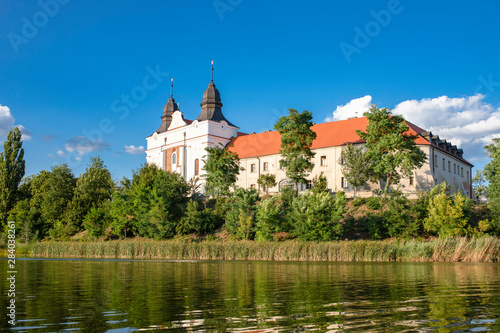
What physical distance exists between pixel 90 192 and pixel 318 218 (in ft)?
106

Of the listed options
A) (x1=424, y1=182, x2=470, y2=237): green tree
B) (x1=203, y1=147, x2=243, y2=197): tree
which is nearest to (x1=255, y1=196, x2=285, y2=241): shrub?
(x1=424, y1=182, x2=470, y2=237): green tree

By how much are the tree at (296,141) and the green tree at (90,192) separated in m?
20.8

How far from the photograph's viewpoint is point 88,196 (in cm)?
5697

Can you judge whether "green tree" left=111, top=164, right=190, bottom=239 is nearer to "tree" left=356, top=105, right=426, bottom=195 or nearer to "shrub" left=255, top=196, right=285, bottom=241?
"shrub" left=255, top=196, right=285, bottom=241

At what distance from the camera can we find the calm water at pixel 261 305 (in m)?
7.93

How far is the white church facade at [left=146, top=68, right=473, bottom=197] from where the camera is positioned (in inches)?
2053

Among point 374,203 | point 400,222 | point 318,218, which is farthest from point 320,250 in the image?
point 374,203

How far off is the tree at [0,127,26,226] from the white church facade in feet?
68.6

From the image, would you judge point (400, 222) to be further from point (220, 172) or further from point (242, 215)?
point (220, 172)

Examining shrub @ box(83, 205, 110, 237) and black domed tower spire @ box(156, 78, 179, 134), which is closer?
shrub @ box(83, 205, 110, 237)

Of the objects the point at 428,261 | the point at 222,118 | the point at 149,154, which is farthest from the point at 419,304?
the point at 149,154

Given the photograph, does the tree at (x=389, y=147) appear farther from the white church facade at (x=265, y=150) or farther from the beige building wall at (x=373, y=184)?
the white church facade at (x=265, y=150)

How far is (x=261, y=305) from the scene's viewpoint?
10359mm

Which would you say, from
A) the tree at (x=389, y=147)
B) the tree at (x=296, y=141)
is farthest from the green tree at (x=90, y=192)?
the tree at (x=389, y=147)
